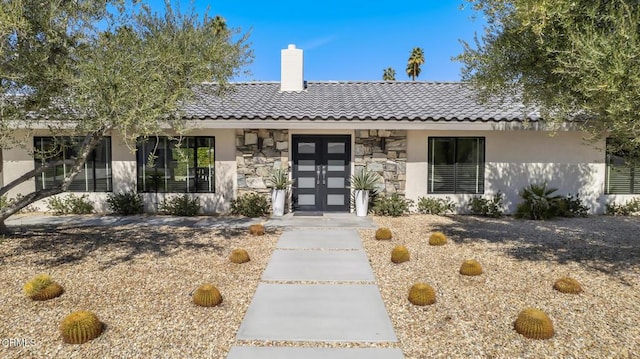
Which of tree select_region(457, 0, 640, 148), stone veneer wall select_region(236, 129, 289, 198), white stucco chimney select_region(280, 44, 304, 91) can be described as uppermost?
white stucco chimney select_region(280, 44, 304, 91)

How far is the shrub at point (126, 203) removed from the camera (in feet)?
37.5

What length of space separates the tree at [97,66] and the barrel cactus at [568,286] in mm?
6011

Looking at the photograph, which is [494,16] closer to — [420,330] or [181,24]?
[420,330]

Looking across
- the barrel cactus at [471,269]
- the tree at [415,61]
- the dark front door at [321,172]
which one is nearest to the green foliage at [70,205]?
the dark front door at [321,172]

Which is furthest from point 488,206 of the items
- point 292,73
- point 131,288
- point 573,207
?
point 131,288

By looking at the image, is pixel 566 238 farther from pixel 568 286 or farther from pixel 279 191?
pixel 279 191

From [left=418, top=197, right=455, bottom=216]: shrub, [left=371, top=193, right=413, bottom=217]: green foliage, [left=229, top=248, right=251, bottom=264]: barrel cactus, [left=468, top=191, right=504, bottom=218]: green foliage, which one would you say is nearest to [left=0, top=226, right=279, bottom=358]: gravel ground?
[left=229, top=248, right=251, bottom=264]: barrel cactus

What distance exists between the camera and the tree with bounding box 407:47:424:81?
4362 centimetres

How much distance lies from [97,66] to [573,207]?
1231 centimetres

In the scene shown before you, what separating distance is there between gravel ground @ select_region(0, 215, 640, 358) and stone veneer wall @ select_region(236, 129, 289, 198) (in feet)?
8.77

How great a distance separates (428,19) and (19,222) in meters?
15.3

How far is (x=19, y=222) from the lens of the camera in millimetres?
10109

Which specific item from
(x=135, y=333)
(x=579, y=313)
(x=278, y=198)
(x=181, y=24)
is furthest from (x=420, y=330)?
(x=278, y=198)

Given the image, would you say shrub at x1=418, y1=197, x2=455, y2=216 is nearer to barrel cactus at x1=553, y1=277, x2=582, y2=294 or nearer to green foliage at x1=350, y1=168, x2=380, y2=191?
green foliage at x1=350, y1=168, x2=380, y2=191
